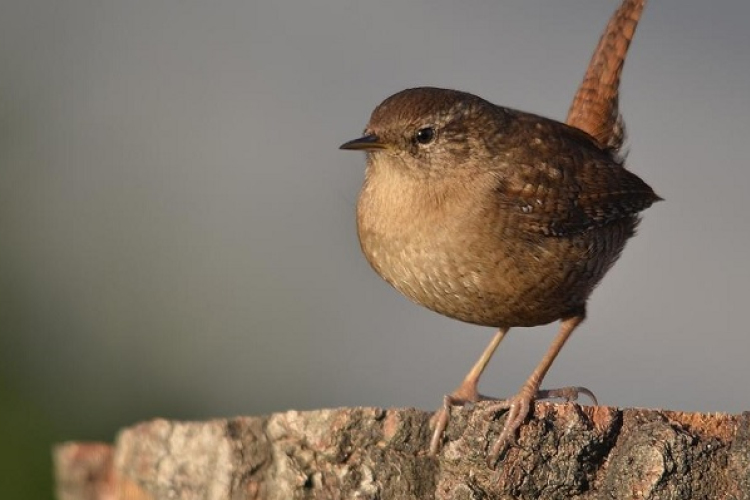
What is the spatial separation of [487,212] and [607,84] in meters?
1.32

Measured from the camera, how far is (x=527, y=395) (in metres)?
3.16

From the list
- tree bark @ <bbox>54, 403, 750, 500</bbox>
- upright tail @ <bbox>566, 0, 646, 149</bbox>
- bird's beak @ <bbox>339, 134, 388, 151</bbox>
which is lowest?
tree bark @ <bbox>54, 403, 750, 500</bbox>

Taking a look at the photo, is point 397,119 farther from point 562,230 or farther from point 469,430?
point 469,430

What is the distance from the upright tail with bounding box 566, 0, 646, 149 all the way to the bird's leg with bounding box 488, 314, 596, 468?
0.99 m

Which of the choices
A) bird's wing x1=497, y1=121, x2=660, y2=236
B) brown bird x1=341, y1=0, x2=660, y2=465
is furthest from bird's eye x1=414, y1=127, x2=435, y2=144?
bird's wing x1=497, y1=121, x2=660, y2=236

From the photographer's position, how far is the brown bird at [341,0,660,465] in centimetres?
374

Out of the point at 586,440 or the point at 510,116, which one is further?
the point at 510,116

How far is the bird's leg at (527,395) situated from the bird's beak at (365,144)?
976 mm

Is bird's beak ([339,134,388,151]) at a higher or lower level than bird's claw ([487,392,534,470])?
higher

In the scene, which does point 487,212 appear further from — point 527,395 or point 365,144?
point 527,395

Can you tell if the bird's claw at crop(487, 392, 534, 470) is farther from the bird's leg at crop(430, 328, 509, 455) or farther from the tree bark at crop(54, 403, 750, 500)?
the bird's leg at crop(430, 328, 509, 455)

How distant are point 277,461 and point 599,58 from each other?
107 inches

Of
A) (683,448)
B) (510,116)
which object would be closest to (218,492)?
(683,448)

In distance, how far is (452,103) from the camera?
407 centimetres
